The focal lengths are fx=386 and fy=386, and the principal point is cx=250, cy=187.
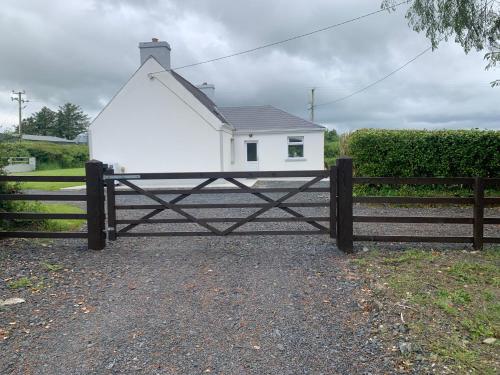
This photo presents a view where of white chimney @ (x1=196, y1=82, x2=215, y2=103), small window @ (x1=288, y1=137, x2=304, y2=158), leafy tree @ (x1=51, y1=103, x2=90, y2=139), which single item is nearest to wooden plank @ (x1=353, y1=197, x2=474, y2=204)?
small window @ (x1=288, y1=137, x2=304, y2=158)

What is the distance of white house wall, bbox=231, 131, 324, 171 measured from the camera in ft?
76.1

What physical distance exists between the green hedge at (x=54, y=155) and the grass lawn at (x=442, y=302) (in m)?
38.9

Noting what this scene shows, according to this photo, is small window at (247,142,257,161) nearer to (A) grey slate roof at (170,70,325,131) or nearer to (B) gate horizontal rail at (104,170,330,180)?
(A) grey slate roof at (170,70,325,131)

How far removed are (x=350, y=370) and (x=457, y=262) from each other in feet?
11.1

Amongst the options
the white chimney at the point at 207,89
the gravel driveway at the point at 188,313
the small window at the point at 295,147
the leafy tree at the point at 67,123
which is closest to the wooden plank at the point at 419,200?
the gravel driveway at the point at 188,313

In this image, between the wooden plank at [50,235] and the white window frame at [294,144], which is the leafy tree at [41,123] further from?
the wooden plank at [50,235]

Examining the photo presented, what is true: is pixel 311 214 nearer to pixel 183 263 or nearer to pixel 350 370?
pixel 183 263

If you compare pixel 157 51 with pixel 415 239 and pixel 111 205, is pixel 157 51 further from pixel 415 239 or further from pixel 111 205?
pixel 415 239

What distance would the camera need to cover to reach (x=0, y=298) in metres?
4.61

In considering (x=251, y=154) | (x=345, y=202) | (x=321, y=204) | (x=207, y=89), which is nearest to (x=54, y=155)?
(x=207, y=89)

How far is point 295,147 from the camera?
23688 millimetres

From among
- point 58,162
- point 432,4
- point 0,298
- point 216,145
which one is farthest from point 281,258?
point 58,162

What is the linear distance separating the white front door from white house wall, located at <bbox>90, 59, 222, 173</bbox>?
5309 millimetres

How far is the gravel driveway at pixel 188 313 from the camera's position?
325 centimetres
